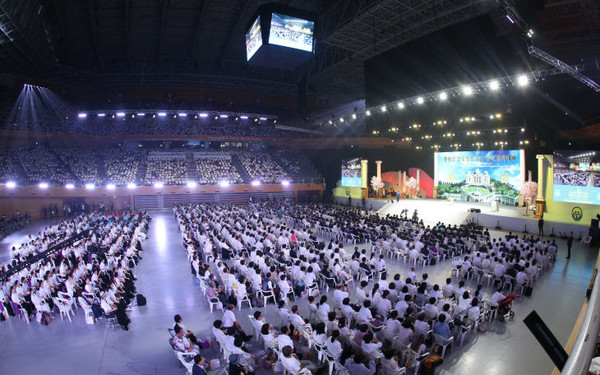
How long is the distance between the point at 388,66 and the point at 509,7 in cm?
901

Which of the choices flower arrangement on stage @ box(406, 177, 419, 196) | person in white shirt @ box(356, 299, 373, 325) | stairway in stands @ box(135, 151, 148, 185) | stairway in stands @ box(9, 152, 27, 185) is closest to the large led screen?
flower arrangement on stage @ box(406, 177, 419, 196)

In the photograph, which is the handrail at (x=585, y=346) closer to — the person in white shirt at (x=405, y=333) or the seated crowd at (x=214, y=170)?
the person in white shirt at (x=405, y=333)

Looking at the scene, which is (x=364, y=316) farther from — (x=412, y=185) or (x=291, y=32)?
(x=412, y=185)

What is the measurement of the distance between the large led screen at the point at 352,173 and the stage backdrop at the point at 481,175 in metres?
7.11

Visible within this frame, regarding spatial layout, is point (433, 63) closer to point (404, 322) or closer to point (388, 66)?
point (388, 66)

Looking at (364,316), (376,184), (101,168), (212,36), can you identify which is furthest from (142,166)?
(364,316)

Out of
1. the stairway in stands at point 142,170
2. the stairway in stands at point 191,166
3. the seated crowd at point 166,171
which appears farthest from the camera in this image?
the stairway in stands at point 191,166

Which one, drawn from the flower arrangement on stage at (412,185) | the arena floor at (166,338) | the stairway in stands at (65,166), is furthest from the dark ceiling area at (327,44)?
the flower arrangement on stage at (412,185)

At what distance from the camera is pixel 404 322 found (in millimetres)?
6801

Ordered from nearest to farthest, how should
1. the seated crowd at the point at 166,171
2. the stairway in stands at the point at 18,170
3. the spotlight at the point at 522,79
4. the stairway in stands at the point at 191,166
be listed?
the spotlight at the point at 522,79, the stairway in stands at the point at 18,170, the seated crowd at the point at 166,171, the stairway in stands at the point at 191,166

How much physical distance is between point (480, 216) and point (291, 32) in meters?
16.3

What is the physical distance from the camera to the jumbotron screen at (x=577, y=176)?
17.2 m

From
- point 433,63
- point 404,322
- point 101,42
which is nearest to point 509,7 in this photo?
point 433,63

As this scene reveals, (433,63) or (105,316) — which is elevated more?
(433,63)
